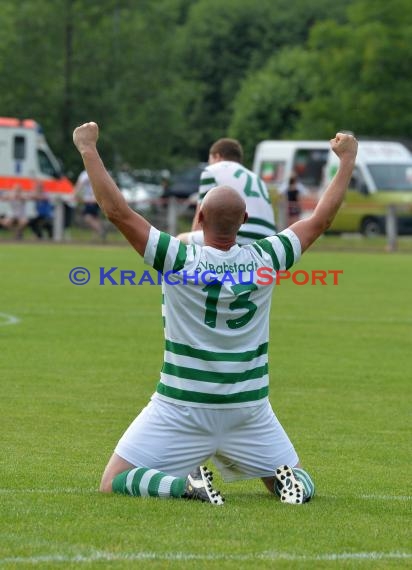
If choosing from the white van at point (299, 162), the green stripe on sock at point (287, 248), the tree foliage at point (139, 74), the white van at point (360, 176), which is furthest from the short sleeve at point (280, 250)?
the tree foliage at point (139, 74)

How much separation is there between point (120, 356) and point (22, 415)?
13.5 ft

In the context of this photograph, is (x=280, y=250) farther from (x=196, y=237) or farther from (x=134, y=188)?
(x=134, y=188)

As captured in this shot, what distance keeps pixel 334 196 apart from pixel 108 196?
4.13ft

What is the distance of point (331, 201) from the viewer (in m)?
8.00

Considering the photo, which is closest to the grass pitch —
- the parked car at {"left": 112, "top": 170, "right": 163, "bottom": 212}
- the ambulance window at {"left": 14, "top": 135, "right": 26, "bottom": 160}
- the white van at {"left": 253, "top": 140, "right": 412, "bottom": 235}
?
the white van at {"left": 253, "top": 140, "right": 412, "bottom": 235}

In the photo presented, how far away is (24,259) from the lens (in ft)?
106

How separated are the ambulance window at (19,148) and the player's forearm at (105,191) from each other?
127 feet

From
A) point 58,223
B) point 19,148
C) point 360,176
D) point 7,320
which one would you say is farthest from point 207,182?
point 19,148

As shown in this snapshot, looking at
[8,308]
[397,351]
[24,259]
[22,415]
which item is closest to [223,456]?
[22,415]

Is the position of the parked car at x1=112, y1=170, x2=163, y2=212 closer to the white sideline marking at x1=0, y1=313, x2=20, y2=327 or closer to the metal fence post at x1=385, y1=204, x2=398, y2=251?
the metal fence post at x1=385, y1=204, x2=398, y2=251

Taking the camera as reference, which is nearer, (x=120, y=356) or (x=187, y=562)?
(x=187, y=562)

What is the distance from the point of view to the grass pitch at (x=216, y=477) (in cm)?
658

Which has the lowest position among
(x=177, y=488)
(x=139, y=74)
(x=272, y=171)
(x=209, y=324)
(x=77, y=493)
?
(x=272, y=171)

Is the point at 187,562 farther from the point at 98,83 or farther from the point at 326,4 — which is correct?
the point at 326,4
